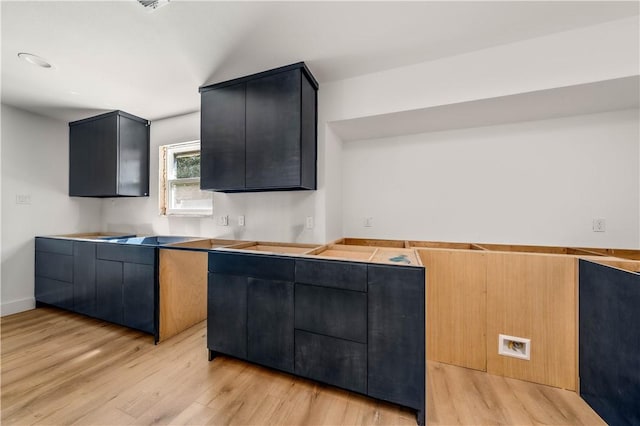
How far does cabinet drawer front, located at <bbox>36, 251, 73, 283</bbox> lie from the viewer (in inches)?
112

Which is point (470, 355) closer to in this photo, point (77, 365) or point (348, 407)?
point (348, 407)

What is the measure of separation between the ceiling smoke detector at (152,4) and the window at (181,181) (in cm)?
168

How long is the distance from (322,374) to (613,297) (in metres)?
1.77

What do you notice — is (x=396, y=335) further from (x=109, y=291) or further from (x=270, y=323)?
(x=109, y=291)

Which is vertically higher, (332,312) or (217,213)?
(217,213)

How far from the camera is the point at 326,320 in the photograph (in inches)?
65.1

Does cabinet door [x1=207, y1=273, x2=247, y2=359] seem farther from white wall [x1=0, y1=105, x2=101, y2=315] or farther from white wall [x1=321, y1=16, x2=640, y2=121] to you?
white wall [x1=0, y1=105, x2=101, y2=315]

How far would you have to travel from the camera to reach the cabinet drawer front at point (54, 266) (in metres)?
2.85

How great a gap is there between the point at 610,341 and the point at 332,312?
1.59 metres

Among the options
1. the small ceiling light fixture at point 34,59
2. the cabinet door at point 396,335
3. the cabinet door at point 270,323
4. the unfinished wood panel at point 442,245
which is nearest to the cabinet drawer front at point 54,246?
the small ceiling light fixture at point 34,59

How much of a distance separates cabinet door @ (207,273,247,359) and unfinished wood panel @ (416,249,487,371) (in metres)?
1.50

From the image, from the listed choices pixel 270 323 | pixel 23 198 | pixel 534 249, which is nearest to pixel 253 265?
pixel 270 323

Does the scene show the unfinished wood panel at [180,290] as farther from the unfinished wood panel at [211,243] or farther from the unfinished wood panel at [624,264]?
the unfinished wood panel at [624,264]

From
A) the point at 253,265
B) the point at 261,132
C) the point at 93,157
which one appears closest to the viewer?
the point at 253,265
